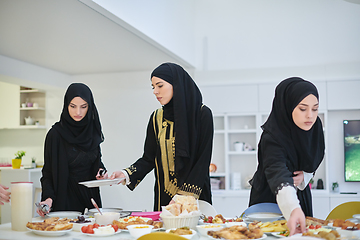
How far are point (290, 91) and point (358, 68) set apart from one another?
3763 mm

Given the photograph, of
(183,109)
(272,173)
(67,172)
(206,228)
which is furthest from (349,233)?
(67,172)

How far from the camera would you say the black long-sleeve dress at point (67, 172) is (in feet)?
8.96

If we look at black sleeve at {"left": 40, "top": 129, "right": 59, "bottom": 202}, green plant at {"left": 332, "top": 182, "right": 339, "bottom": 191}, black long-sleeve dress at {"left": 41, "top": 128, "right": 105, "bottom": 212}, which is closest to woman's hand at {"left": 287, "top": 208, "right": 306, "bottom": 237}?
black long-sleeve dress at {"left": 41, "top": 128, "right": 105, "bottom": 212}

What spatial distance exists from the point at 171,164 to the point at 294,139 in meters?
0.83

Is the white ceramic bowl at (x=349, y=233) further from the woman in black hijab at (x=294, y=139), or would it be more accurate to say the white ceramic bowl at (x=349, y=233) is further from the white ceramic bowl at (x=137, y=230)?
the white ceramic bowl at (x=137, y=230)

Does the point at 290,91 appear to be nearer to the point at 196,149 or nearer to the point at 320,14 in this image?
the point at 196,149

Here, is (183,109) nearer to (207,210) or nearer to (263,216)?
(207,210)

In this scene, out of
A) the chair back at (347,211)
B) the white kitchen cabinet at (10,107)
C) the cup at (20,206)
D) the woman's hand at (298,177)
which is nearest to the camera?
the cup at (20,206)

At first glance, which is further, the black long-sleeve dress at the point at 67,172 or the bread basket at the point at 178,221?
the black long-sleeve dress at the point at 67,172

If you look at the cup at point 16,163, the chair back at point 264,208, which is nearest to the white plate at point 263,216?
the chair back at point 264,208

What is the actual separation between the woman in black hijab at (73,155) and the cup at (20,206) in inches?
28.8

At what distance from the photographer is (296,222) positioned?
155 cm

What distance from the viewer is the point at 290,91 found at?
202 centimetres

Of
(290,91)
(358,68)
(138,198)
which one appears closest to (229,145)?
(138,198)
